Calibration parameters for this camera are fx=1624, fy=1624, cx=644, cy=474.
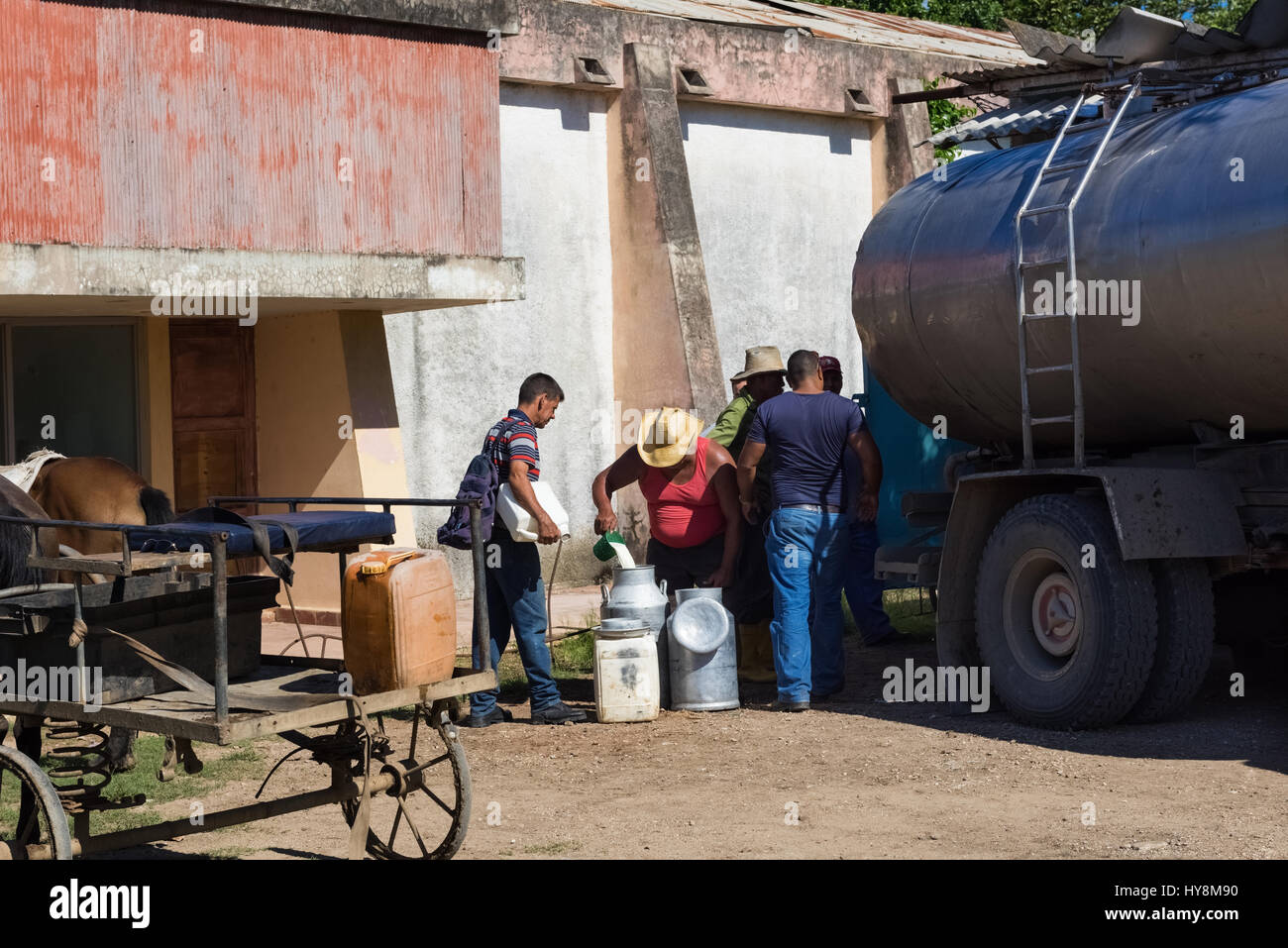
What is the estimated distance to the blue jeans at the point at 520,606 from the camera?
366 inches

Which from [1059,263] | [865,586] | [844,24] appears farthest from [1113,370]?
[844,24]

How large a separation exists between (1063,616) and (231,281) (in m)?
6.40

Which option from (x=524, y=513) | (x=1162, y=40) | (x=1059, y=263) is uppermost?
(x=1162, y=40)

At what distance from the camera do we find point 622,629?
9516 mm

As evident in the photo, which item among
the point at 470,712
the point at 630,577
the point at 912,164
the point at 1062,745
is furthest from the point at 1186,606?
the point at 912,164

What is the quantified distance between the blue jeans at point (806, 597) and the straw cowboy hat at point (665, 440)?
736 mm

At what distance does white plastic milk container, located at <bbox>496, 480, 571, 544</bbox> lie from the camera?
9.12m

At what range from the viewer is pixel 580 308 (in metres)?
16.9

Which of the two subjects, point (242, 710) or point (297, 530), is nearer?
point (242, 710)

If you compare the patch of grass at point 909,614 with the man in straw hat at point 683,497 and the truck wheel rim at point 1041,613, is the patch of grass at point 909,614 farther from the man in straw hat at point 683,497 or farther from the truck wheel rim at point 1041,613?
the truck wheel rim at point 1041,613

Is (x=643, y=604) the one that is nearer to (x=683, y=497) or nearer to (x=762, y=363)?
(x=683, y=497)

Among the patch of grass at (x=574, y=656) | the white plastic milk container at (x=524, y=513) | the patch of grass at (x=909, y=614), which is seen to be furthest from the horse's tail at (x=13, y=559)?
the patch of grass at (x=909, y=614)

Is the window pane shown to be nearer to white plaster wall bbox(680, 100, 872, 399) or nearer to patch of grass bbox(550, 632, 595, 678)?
patch of grass bbox(550, 632, 595, 678)

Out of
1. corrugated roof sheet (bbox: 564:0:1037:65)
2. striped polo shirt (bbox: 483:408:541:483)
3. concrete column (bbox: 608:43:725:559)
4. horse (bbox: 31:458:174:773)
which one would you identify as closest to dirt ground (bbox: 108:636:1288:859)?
striped polo shirt (bbox: 483:408:541:483)
